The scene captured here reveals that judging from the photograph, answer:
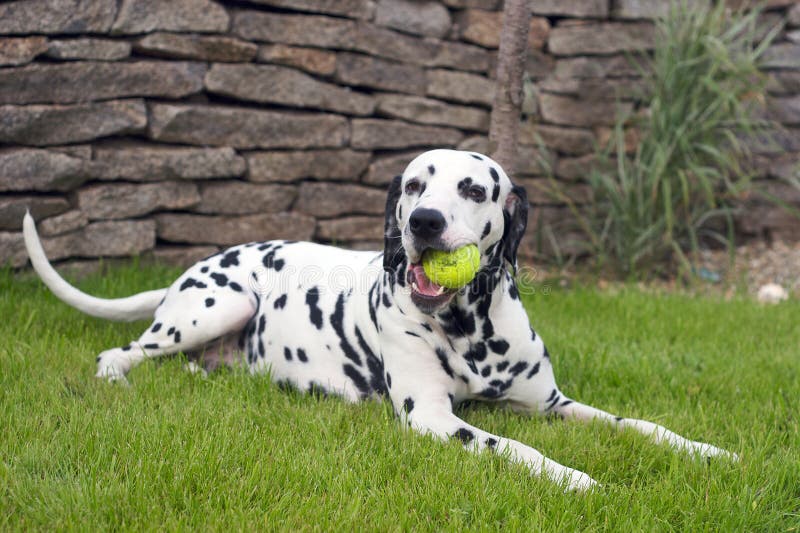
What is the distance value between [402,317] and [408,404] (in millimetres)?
375

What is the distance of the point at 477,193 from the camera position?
3121 mm

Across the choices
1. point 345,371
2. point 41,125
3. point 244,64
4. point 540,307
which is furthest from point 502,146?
point 41,125

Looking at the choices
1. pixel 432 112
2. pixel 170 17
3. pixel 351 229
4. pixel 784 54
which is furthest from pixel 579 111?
pixel 170 17

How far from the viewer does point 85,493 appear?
2.42 m

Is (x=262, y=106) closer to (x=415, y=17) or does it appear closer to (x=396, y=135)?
(x=396, y=135)

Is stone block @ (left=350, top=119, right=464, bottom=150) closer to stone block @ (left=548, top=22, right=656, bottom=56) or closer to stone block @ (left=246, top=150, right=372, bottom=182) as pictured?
stone block @ (left=246, top=150, right=372, bottom=182)

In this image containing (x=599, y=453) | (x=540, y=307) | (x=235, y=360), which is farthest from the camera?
(x=540, y=307)

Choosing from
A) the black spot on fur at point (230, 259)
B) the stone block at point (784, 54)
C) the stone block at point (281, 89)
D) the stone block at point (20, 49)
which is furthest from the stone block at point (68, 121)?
the stone block at point (784, 54)

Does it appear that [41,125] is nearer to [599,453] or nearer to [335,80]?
[335,80]

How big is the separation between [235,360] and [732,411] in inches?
98.9

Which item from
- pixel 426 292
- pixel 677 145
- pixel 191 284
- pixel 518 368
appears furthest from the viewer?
pixel 677 145

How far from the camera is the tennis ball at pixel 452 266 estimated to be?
115 inches

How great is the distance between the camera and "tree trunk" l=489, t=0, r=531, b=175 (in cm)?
456

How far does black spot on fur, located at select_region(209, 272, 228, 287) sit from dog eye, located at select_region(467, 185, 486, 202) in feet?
5.24
